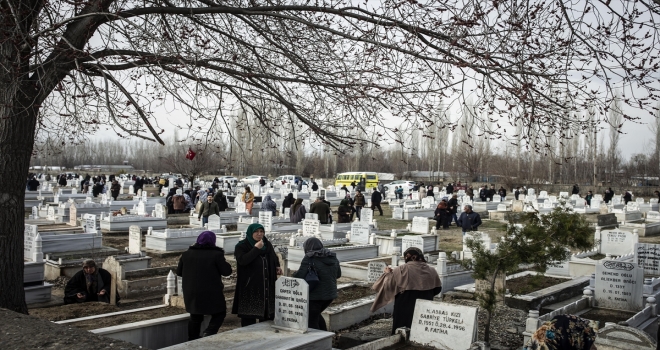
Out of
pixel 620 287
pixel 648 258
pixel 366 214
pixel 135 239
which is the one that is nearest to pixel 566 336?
pixel 620 287

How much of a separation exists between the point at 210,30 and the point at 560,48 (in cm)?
500

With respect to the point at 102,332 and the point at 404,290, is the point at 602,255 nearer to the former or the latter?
the point at 404,290

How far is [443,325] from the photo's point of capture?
7469mm

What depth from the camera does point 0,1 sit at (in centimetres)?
678

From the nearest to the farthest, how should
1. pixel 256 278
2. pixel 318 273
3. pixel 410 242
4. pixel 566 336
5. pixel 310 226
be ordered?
pixel 566 336
pixel 256 278
pixel 318 273
pixel 410 242
pixel 310 226

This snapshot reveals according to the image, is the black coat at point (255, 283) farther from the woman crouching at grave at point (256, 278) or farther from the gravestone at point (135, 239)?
the gravestone at point (135, 239)

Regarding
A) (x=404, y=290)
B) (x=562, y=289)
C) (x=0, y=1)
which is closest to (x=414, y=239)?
(x=562, y=289)

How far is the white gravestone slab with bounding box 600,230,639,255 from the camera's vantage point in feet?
60.0

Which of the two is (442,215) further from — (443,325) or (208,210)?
(443,325)

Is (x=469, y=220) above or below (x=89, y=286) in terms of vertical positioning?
above

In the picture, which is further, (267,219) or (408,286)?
(267,219)

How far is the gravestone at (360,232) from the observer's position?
1803 cm

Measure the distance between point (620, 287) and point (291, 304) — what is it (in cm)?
659

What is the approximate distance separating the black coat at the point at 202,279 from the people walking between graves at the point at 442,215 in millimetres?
19098
